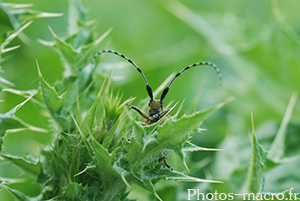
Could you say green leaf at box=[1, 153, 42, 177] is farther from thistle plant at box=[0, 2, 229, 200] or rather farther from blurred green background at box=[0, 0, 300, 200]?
blurred green background at box=[0, 0, 300, 200]

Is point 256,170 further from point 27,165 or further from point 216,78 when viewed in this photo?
point 216,78

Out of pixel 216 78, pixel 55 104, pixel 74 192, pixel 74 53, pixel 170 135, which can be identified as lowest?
pixel 74 192

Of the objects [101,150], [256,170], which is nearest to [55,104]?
[101,150]

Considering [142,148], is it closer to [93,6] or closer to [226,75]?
[226,75]

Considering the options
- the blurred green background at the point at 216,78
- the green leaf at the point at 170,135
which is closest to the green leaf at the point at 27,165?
the green leaf at the point at 170,135

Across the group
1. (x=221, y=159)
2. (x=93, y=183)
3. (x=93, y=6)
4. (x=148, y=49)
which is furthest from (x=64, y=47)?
(x=93, y=6)

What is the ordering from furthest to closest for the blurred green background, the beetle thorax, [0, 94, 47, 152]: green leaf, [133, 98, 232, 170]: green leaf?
the blurred green background < the beetle thorax < [0, 94, 47, 152]: green leaf < [133, 98, 232, 170]: green leaf

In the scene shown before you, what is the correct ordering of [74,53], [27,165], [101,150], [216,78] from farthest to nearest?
[216,78] < [74,53] < [27,165] < [101,150]

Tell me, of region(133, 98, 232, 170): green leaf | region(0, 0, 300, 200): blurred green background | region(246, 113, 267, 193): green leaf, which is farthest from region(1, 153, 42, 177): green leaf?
region(246, 113, 267, 193): green leaf

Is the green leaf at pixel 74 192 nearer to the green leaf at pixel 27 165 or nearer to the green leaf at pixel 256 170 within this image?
the green leaf at pixel 27 165

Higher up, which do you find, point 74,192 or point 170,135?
point 170,135

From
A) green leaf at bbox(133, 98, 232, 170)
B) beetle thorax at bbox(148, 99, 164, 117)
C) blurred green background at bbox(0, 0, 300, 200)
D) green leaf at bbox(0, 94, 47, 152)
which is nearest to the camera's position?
green leaf at bbox(133, 98, 232, 170)

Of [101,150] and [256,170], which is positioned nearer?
[101,150]
